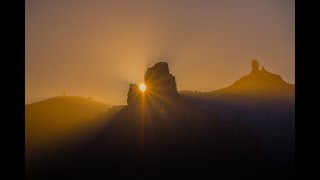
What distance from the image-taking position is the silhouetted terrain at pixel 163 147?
12888cm

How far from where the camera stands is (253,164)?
142 metres

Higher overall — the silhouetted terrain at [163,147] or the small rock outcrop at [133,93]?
the small rock outcrop at [133,93]

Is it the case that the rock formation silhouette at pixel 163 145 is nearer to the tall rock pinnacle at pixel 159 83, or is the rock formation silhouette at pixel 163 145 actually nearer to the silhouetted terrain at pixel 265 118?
the tall rock pinnacle at pixel 159 83

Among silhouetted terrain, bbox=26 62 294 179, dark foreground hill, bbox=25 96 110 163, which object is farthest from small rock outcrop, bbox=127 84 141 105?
dark foreground hill, bbox=25 96 110 163

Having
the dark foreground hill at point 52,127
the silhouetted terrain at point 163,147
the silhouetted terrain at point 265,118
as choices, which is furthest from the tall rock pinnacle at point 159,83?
the dark foreground hill at point 52,127

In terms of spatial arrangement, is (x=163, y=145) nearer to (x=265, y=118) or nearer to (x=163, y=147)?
(x=163, y=147)

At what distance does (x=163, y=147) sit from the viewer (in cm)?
13125

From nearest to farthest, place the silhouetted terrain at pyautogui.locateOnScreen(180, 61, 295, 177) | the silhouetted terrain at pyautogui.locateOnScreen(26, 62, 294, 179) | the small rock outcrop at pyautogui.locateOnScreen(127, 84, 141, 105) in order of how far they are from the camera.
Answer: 1. the silhouetted terrain at pyautogui.locateOnScreen(26, 62, 294, 179)
2. the small rock outcrop at pyautogui.locateOnScreen(127, 84, 141, 105)
3. the silhouetted terrain at pyautogui.locateOnScreen(180, 61, 295, 177)

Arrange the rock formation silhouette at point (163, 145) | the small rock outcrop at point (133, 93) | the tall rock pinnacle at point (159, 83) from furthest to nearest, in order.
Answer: the small rock outcrop at point (133, 93) → the tall rock pinnacle at point (159, 83) → the rock formation silhouette at point (163, 145)

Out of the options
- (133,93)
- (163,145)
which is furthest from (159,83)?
(163,145)

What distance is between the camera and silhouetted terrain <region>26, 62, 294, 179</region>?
12888 centimetres

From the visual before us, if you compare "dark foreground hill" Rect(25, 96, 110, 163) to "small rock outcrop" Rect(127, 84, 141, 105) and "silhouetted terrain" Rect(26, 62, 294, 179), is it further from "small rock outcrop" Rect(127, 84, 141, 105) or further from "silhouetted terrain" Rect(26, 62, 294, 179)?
"small rock outcrop" Rect(127, 84, 141, 105)
